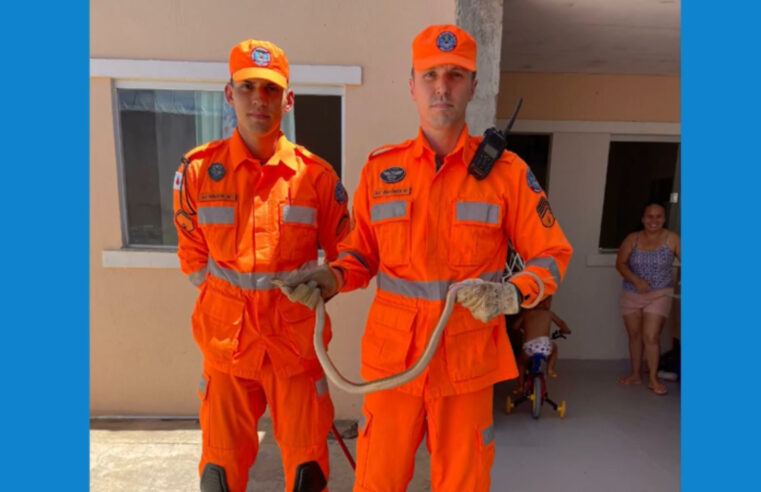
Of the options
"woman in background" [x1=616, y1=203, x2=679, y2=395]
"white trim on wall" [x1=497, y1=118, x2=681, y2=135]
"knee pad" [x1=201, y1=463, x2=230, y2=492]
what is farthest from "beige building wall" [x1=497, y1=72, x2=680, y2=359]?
"knee pad" [x1=201, y1=463, x2=230, y2=492]

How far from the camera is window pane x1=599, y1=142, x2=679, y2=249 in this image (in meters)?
5.43

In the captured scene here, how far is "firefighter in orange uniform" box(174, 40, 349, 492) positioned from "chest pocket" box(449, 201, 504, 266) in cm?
76

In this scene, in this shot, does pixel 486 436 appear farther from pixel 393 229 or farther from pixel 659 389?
pixel 659 389

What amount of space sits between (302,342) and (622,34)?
11.9ft

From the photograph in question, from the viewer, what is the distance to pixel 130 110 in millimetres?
3715

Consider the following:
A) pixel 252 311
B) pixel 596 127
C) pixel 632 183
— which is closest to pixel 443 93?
pixel 252 311

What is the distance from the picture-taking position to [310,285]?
189cm

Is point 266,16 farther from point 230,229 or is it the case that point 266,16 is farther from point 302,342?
point 302,342

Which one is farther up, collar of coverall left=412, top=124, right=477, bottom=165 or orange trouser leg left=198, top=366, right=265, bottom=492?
collar of coverall left=412, top=124, right=477, bottom=165

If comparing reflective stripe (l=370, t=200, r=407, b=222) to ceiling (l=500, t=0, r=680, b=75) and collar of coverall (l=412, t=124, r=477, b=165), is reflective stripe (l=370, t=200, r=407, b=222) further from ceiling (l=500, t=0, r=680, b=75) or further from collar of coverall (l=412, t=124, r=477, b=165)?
ceiling (l=500, t=0, r=680, b=75)

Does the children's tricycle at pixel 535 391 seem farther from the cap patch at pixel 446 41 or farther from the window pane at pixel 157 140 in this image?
the window pane at pixel 157 140

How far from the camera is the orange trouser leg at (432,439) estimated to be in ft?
6.26

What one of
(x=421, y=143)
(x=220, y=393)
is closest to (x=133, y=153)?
(x=220, y=393)

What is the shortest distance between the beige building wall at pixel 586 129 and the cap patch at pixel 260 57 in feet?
11.6
